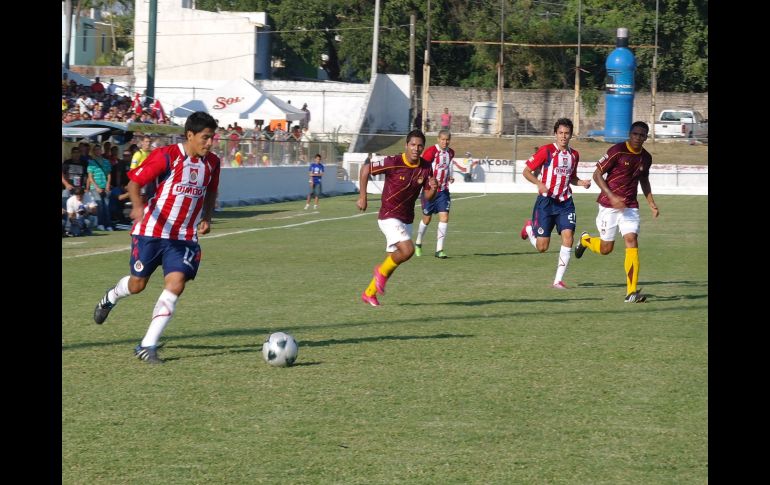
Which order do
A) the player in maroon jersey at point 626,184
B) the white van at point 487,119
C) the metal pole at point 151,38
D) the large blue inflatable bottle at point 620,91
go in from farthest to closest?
the white van at point 487,119, the large blue inflatable bottle at point 620,91, the metal pole at point 151,38, the player in maroon jersey at point 626,184

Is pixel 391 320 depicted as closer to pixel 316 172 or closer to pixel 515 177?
pixel 316 172

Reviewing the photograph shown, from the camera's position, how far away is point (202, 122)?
9.39 meters

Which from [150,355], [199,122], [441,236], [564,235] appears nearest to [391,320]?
[150,355]

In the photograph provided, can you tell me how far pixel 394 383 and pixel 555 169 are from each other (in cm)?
779

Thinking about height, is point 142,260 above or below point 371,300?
above

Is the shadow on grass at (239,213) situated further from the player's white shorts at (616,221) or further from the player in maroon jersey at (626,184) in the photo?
the player in maroon jersey at (626,184)

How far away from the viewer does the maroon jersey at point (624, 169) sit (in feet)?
47.1

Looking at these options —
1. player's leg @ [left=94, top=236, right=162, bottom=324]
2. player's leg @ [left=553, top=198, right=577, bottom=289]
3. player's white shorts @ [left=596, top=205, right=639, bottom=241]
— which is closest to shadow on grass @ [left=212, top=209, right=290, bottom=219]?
player's leg @ [left=553, top=198, right=577, bottom=289]

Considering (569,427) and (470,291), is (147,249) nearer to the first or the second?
(569,427)

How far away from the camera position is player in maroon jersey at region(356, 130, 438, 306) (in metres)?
13.5

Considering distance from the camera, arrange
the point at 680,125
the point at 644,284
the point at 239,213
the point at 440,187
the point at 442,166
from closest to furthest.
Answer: the point at 644,284 < the point at 440,187 < the point at 442,166 < the point at 239,213 < the point at 680,125

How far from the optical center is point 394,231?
44.7 feet

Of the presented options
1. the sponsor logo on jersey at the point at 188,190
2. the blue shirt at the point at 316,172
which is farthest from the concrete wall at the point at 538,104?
the sponsor logo on jersey at the point at 188,190

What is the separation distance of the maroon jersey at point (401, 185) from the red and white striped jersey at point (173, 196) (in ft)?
13.7
